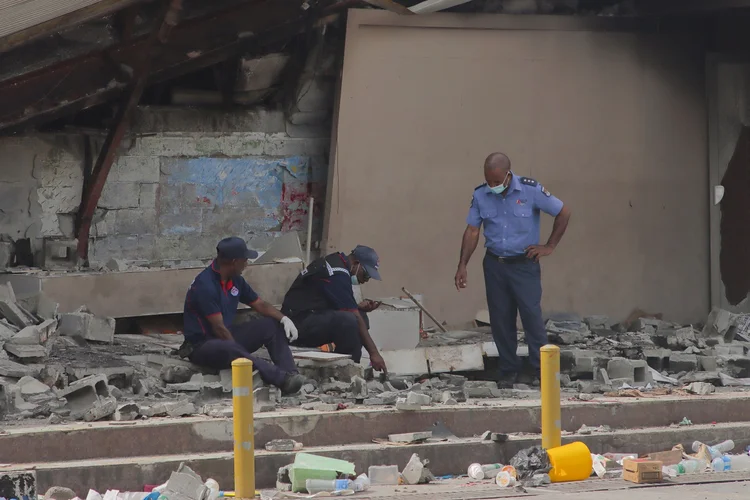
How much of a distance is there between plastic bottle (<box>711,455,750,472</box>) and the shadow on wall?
6657mm

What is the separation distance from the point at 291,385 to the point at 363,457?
1.53 m

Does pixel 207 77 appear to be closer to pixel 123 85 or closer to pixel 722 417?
pixel 123 85

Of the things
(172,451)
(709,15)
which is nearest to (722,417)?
(172,451)

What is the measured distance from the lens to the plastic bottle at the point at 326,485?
7.54 m

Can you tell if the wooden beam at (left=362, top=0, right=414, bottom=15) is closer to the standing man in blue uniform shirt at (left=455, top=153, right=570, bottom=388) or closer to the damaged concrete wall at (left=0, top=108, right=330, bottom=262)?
the damaged concrete wall at (left=0, top=108, right=330, bottom=262)

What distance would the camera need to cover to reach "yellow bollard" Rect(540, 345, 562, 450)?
7965 mm

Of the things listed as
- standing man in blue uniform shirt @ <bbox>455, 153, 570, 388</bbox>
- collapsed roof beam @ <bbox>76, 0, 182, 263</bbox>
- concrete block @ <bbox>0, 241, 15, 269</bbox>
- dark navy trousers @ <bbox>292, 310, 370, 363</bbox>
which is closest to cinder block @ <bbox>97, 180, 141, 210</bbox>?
collapsed roof beam @ <bbox>76, 0, 182, 263</bbox>

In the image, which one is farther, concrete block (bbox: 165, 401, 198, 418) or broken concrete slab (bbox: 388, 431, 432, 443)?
concrete block (bbox: 165, 401, 198, 418)

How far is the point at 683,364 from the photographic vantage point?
1149cm

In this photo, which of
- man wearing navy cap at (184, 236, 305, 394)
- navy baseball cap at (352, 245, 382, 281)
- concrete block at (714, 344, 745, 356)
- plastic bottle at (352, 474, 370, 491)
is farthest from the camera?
concrete block at (714, 344, 745, 356)

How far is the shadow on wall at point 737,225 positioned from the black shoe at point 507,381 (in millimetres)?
5026

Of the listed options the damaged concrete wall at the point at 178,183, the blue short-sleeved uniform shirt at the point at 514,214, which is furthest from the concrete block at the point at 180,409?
the damaged concrete wall at the point at 178,183

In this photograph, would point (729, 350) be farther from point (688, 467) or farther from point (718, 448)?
point (688, 467)

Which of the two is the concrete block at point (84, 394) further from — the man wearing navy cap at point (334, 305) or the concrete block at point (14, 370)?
the man wearing navy cap at point (334, 305)
